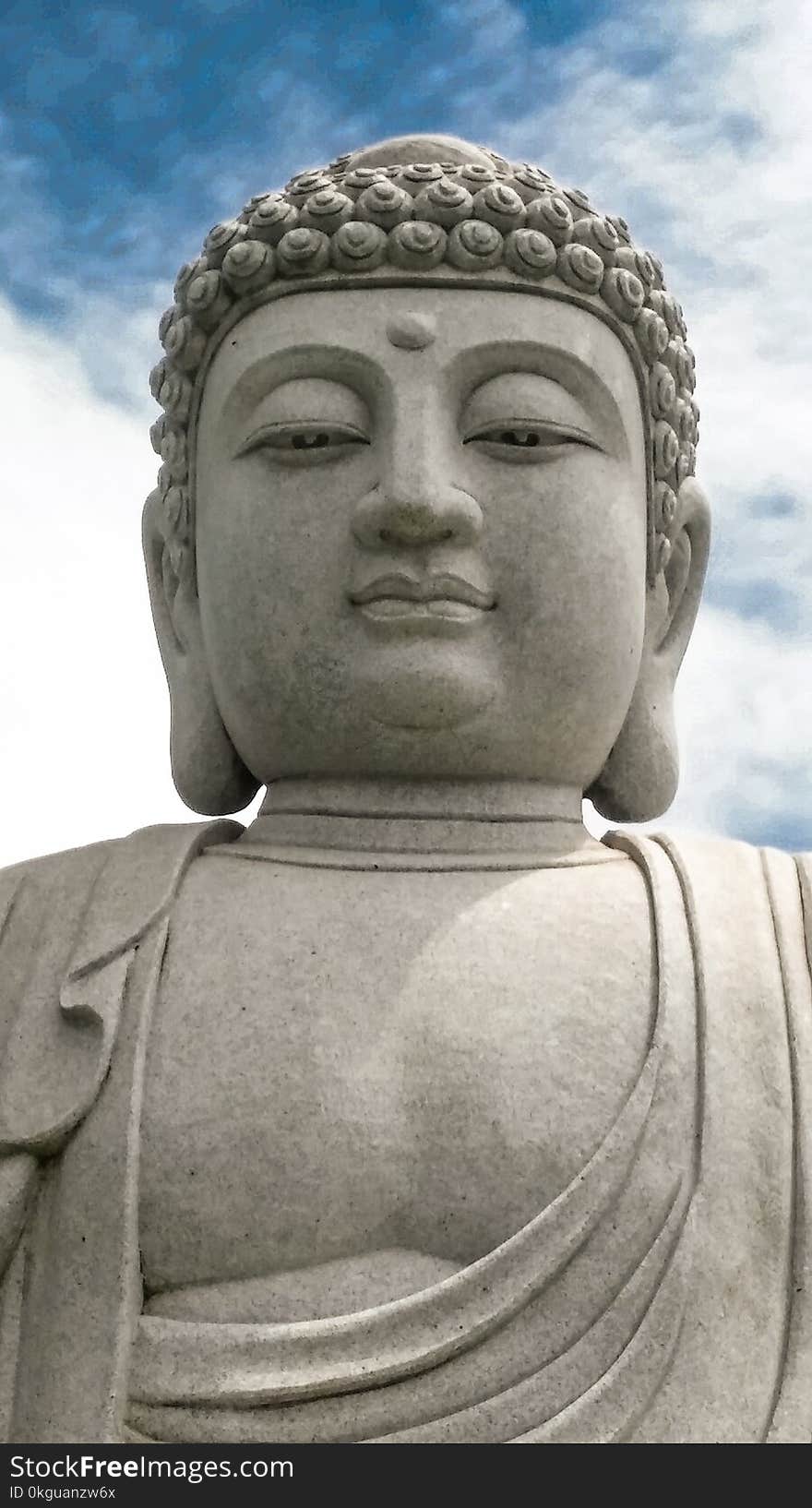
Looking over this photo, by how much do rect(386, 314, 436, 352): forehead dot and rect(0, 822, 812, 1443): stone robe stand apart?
5.57 feet

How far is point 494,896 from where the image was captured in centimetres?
471

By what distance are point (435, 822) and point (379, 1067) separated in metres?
0.90

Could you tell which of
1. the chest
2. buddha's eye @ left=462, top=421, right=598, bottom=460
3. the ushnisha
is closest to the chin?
the chest

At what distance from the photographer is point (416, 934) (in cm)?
459

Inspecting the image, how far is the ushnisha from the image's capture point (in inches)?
201

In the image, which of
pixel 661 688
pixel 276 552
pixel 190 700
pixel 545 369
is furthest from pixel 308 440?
pixel 661 688

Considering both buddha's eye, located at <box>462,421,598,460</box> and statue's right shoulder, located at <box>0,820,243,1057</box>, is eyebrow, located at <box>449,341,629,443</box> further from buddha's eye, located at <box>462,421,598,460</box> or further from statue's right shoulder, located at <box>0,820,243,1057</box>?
statue's right shoulder, located at <box>0,820,243,1057</box>

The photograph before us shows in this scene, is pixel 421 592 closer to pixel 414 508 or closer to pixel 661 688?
pixel 414 508

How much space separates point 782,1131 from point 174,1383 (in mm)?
1581

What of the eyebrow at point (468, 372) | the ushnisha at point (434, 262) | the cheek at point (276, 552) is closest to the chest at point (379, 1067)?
the cheek at point (276, 552)

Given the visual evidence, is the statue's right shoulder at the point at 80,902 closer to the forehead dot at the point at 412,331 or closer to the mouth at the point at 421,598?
the mouth at the point at 421,598

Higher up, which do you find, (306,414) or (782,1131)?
(306,414)
